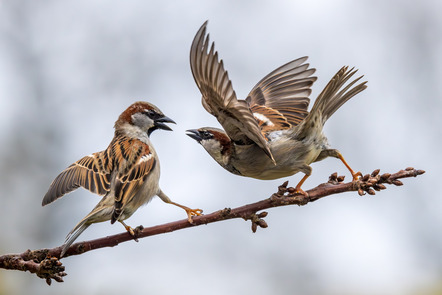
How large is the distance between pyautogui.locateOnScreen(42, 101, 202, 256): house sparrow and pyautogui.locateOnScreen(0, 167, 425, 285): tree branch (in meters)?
0.69

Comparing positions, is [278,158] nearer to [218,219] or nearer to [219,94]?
[219,94]

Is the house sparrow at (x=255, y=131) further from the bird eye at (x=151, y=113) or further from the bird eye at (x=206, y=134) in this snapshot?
the bird eye at (x=151, y=113)

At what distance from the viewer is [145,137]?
17.3ft

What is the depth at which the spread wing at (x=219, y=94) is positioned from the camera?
12.7ft

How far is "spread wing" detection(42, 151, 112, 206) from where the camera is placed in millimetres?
4477

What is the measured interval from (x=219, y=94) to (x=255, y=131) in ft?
1.17

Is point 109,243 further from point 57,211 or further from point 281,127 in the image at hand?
point 57,211

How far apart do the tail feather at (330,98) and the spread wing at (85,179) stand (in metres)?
1.57

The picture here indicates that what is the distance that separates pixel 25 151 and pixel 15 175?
0.63 meters

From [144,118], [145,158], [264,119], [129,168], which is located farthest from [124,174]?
[264,119]

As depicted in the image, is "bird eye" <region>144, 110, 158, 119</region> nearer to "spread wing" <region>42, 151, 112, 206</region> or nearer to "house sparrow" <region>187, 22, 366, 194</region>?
"house sparrow" <region>187, 22, 366, 194</region>

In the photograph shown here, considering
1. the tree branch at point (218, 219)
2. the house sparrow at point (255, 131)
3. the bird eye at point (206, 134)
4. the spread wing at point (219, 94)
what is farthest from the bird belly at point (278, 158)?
the tree branch at point (218, 219)

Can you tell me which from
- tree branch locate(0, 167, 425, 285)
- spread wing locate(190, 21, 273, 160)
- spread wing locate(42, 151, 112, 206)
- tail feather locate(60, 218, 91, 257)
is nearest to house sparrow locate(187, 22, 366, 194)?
spread wing locate(190, 21, 273, 160)

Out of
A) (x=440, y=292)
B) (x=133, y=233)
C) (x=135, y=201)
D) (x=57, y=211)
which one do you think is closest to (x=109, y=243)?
(x=133, y=233)
